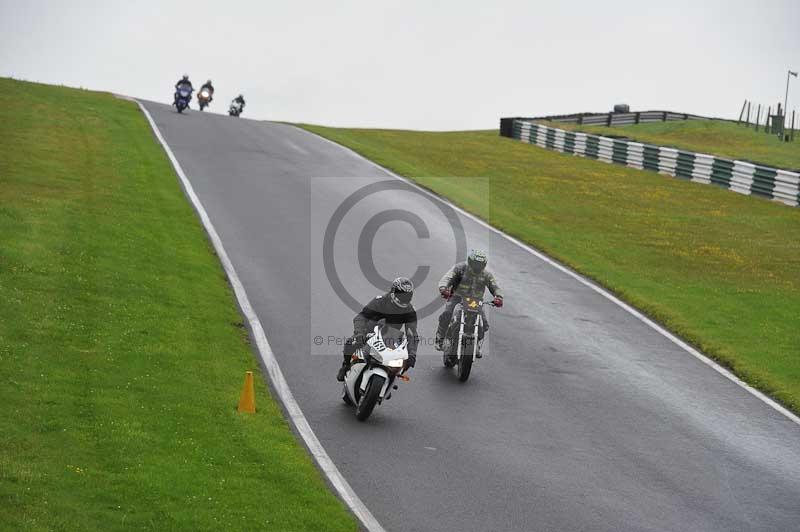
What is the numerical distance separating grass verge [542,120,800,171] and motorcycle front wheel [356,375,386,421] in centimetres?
4146

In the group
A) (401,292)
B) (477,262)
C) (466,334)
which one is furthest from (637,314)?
(401,292)

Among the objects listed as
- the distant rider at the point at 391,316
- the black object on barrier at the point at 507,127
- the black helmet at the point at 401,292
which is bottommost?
the distant rider at the point at 391,316

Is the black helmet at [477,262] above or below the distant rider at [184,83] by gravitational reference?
below

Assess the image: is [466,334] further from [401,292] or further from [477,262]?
[401,292]

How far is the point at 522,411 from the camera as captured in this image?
1562 cm

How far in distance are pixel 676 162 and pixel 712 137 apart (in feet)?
65.8

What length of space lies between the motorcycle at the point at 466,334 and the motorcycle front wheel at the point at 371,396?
2615mm

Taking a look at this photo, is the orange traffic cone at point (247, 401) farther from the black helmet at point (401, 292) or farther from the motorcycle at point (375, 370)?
the black helmet at point (401, 292)

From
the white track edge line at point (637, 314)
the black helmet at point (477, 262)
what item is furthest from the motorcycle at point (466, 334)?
the white track edge line at point (637, 314)

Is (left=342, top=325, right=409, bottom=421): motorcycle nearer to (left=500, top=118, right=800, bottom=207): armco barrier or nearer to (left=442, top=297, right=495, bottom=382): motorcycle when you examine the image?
(left=442, top=297, right=495, bottom=382): motorcycle

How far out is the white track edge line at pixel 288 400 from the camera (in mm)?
11805

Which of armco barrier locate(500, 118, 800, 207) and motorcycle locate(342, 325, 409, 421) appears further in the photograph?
armco barrier locate(500, 118, 800, 207)

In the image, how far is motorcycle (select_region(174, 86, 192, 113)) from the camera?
4672 centimetres

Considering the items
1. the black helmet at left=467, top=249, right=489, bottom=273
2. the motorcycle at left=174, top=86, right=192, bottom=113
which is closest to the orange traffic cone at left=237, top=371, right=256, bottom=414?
the black helmet at left=467, top=249, right=489, bottom=273
